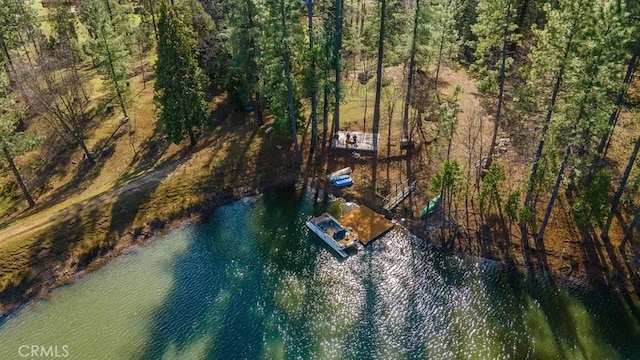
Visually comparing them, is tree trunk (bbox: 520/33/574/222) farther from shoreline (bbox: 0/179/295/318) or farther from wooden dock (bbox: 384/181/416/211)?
shoreline (bbox: 0/179/295/318)

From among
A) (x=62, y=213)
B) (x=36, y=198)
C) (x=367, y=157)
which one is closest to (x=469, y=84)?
(x=367, y=157)

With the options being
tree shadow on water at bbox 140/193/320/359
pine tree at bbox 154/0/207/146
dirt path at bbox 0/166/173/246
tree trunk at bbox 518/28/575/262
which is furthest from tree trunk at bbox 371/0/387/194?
dirt path at bbox 0/166/173/246

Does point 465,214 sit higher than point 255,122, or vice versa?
point 255,122

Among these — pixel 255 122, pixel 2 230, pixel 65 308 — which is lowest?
pixel 65 308

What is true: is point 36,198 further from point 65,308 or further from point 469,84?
point 469,84

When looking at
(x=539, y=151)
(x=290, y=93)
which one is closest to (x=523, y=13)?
(x=539, y=151)
